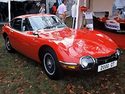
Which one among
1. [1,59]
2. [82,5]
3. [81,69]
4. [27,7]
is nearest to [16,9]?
[27,7]

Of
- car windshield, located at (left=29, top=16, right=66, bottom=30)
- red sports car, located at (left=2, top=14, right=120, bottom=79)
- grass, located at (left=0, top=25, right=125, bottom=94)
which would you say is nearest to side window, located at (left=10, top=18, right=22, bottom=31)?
red sports car, located at (left=2, top=14, right=120, bottom=79)

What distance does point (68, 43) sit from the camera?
5.47 metres

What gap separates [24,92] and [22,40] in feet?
5.96

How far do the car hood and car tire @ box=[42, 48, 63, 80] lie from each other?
265 mm

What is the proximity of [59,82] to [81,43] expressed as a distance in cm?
99

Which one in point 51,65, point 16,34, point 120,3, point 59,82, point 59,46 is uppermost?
point 120,3

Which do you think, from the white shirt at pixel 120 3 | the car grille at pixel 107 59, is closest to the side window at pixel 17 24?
the car grille at pixel 107 59

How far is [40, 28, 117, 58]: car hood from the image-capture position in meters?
5.17

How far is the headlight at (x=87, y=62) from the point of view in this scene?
497cm

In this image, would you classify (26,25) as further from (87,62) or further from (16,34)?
(87,62)

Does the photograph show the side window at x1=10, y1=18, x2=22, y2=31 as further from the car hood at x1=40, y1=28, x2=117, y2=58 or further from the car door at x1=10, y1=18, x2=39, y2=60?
the car hood at x1=40, y1=28, x2=117, y2=58

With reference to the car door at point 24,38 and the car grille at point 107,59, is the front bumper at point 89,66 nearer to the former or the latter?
the car grille at point 107,59

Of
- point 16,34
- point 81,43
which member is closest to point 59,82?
point 81,43

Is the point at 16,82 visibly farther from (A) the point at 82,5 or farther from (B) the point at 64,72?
(A) the point at 82,5
